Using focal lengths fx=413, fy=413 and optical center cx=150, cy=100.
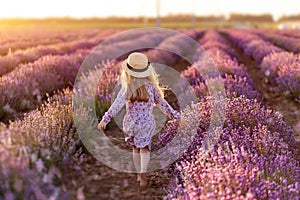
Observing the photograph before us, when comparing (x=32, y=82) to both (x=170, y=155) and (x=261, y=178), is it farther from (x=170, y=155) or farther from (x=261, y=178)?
(x=261, y=178)

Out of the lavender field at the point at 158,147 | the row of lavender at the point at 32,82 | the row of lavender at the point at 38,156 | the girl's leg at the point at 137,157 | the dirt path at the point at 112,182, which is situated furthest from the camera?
the row of lavender at the point at 32,82

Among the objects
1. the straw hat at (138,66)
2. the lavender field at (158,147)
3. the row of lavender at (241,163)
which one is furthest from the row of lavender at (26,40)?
the row of lavender at (241,163)

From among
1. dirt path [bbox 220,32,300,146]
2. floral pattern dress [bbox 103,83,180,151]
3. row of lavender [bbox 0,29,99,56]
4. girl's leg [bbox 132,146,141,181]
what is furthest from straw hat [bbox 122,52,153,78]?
row of lavender [bbox 0,29,99,56]

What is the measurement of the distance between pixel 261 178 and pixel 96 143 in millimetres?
2151

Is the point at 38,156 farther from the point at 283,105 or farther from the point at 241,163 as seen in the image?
the point at 283,105

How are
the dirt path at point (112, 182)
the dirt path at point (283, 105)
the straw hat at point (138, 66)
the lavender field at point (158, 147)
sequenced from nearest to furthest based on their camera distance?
the lavender field at point (158, 147) < the dirt path at point (112, 182) < the straw hat at point (138, 66) < the dirt path at point (283, 105)

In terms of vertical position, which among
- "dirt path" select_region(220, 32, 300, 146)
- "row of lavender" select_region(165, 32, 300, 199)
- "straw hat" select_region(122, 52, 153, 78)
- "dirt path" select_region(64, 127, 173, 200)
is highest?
"straw hat" select_region(122, 52, 153, 78)

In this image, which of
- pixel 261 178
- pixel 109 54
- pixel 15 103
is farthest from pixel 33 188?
pixel 109 54

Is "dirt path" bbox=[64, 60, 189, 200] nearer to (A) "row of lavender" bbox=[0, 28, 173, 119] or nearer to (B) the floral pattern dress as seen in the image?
(B) the floral pattern dress

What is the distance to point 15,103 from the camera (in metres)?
5.81

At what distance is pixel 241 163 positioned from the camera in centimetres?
287

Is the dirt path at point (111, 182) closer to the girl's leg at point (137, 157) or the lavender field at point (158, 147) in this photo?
the lavender field at point (158, 147)

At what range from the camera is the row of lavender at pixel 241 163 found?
2.53m

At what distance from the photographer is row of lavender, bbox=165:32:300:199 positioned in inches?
99.6
